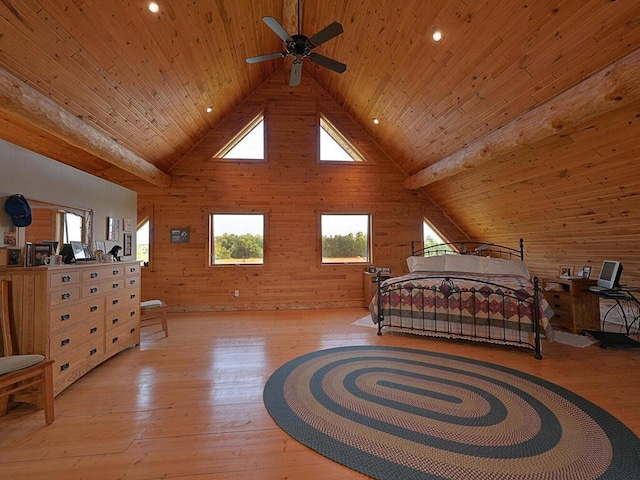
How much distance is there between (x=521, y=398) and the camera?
2502 mm

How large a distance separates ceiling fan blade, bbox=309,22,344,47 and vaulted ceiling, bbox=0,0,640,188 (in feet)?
3.75

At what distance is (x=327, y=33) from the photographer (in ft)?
9.90

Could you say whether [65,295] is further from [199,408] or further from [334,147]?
[334,147]

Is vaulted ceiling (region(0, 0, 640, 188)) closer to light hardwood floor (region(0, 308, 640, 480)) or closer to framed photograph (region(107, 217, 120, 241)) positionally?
framed photograph (region(107, 217, 120, 241))

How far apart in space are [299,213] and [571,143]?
15.0 ft

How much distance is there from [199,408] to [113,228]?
318 cm

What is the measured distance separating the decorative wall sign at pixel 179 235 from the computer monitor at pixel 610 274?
23.1ft

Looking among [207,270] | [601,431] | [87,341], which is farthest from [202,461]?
[207,270]

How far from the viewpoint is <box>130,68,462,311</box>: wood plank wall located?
19.9ft

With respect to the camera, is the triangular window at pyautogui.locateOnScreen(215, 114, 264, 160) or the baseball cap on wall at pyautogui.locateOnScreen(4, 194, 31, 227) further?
the triangular window at pyautogui.locateOnScreen(215, 114, 264, 160)

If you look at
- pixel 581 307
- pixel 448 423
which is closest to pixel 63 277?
pixel 448 423

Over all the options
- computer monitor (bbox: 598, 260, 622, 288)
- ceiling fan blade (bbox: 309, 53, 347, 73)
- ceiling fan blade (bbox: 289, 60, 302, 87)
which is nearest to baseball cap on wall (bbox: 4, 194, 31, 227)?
ceiling fan blade (bbox: 289, 60, 302, 87)

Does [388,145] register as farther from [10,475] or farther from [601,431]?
[10,475]

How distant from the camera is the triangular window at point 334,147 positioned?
6.54 meters
